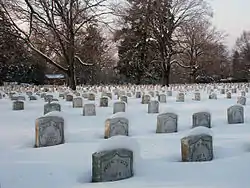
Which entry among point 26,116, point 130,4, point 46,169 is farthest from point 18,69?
point 46,169

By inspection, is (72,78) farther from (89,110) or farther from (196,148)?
(196,148)

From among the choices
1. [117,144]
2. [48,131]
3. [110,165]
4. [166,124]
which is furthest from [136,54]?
[110,165]

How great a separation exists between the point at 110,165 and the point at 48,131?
2333mm

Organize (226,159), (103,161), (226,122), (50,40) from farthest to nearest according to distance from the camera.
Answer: (50,40) < (226,122) < (226,159) < (103,161)

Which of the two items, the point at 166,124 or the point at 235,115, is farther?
the point at 235,115

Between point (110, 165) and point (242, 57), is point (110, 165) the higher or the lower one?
the lower one

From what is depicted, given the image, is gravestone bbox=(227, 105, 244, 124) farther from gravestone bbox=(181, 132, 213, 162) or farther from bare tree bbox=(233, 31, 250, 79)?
bare tree bbox=(233, 31, 250, 79)

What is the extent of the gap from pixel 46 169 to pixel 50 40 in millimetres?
20351

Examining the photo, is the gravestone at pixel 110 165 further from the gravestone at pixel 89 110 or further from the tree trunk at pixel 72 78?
the tree trunk at pixel 72 78

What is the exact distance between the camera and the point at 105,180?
4.93m

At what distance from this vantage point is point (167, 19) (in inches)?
1287

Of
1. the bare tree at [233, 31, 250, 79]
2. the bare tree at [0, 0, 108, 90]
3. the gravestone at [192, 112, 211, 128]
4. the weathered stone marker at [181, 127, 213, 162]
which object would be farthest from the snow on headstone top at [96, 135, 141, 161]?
the bare tree at [233, 31, 250, 79]

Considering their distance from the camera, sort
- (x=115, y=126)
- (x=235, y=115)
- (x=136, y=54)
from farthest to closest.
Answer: (x=136, y=54) → (x=235, y=115) → (x=115, y=126)

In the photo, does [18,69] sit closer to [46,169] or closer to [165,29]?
[165,29]
